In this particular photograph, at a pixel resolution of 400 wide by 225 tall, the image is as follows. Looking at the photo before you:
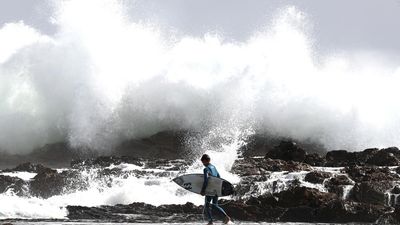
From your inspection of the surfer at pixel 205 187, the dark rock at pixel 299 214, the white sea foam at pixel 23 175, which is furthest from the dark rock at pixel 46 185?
the surfer at pixel 205 187

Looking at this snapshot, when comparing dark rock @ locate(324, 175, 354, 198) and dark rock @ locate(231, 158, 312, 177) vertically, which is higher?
dark rock @ locate(231, 158, 312, 177)

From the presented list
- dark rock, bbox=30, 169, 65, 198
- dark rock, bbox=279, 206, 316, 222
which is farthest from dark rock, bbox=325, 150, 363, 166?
dark rock, bbox=30, 169, 65, 198

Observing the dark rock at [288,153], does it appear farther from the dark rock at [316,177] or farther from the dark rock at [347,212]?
the dark rock at [347,212]

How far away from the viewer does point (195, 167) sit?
112 feet

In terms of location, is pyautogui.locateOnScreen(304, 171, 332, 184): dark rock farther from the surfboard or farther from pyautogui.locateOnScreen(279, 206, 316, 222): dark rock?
the surfboard

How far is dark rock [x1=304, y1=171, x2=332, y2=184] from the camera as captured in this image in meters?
26.3

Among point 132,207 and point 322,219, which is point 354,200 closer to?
point 322,219

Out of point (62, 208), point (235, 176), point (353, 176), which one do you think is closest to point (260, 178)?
point (235, 176)

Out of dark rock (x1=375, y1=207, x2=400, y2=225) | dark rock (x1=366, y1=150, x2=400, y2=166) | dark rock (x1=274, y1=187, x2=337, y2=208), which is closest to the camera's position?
dark rock (x1=375, y1=207, x2=400, y2=225)

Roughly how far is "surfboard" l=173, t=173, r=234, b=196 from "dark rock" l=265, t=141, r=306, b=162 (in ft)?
61.3

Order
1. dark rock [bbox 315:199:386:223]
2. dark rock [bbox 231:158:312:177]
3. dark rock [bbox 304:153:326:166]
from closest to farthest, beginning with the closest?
dark rock [bbox 315:199:386:223] < dark rock [bbox 231:158:312:177] < dark rock [bbox 304:153:326:166]

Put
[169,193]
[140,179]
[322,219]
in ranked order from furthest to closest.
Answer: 1. [140,179]
2. [169,193]
3. [322,219]

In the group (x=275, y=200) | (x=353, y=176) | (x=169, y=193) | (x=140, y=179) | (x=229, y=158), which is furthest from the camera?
(x=229, y=158)

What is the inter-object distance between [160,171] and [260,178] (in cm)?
613
